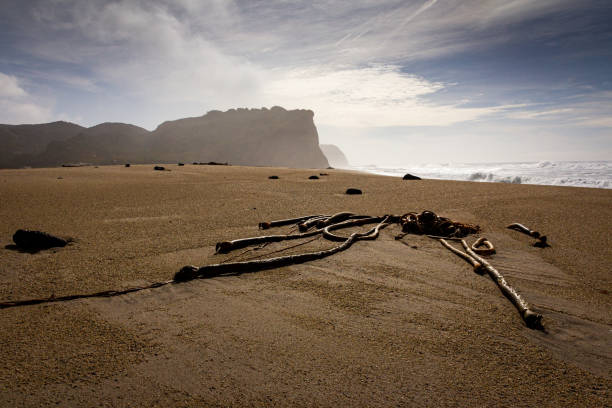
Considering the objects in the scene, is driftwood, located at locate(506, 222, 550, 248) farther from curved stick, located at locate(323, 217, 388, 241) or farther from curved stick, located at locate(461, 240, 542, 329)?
curved stick, located at locate(323, 217, 388, 241)

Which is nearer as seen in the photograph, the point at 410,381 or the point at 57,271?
the point at 410,381

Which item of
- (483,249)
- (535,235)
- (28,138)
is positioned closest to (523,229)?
(535,235)

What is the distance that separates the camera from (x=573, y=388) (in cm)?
180

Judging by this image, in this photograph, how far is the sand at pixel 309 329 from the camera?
1759 millimetres

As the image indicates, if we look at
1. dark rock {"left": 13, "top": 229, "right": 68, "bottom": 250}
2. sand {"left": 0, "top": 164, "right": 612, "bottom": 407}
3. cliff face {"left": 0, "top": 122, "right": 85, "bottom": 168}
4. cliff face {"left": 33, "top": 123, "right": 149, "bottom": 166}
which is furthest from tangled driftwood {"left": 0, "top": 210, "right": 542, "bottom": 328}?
cliff face {"left": 0, "top": 122, "right": 85, "bottom": 168}

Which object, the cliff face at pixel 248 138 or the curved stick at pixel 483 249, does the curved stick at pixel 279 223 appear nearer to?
the curved stick at pixel 483 249

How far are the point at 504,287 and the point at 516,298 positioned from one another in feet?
0.95

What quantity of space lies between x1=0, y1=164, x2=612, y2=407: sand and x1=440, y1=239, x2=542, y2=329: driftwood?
0.25 ft

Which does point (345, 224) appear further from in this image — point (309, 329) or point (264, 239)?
point (309, 329)

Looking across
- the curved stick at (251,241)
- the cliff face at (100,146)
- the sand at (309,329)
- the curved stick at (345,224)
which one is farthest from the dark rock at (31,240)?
the cliff face at (100,146)

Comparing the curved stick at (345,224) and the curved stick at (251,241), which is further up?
the curved stick at (345,224)

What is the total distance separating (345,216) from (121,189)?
8439mm

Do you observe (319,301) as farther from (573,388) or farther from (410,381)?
(573,388)

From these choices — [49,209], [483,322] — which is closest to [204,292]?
[483,322]
